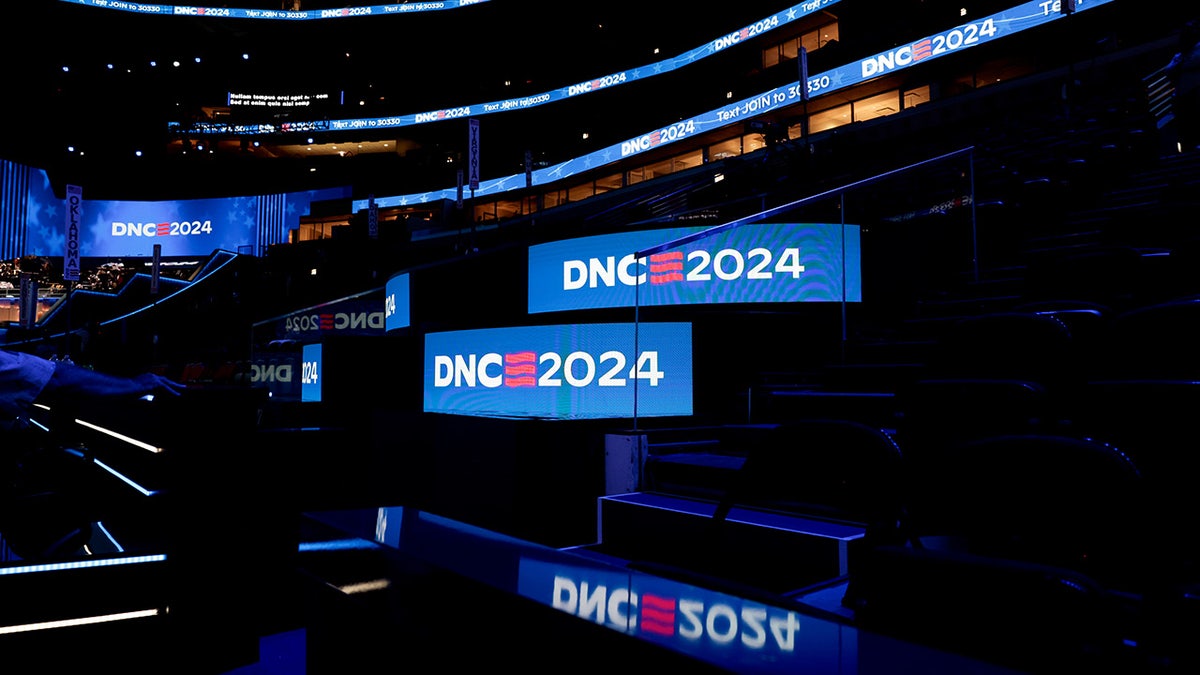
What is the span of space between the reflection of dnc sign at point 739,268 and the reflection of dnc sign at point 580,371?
35cm

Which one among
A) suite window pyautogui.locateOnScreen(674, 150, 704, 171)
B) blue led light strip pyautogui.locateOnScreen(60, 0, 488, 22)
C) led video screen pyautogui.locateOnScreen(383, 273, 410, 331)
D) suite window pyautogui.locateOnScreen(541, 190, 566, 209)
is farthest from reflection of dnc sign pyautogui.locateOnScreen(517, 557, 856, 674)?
blue led light strip pyautogui.locateOnScreen(60, 0, 488, 22)

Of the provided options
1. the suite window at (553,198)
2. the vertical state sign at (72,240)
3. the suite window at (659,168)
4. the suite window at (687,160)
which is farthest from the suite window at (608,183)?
the vertical state sign at (72,240)

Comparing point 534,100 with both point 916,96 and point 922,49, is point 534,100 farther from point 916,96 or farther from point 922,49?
point 922,49

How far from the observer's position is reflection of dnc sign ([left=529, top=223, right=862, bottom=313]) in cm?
501

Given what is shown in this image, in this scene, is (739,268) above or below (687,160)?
below

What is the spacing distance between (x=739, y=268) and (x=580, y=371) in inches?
53.5

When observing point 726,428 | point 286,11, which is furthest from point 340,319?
point 286,11

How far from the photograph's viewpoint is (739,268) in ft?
16.5

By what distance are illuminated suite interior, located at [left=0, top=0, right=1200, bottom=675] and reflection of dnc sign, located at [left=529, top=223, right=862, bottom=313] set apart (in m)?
0.02

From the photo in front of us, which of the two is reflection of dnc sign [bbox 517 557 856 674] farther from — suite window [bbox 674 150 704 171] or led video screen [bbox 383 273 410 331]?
suite window [bbox 674 150 704 171]

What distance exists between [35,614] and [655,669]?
230 cm

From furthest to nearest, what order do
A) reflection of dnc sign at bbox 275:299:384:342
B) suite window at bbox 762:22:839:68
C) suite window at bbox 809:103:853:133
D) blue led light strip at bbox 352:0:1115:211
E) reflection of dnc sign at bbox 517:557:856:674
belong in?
suite window at bbox 762:22:839:68
suite window at bbox 809:103:853:133
blue led light strip at bbox 352:0:1115:211
reflection of dnc sign at bbox 275:299:384:342
reflection of dnc sign at bbox 517:557:856:674

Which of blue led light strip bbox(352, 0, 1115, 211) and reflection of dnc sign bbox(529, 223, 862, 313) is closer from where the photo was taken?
reflection of dnc sign bbox(529, 223, 862, 313)

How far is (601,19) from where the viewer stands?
24.0 meters
